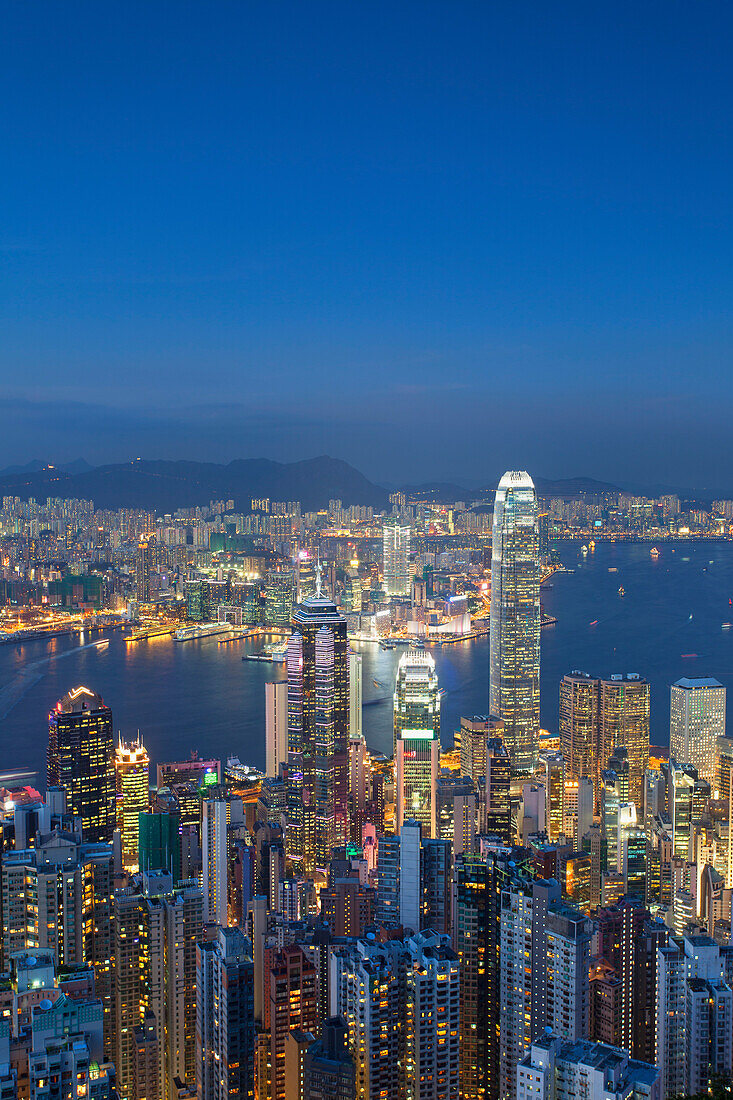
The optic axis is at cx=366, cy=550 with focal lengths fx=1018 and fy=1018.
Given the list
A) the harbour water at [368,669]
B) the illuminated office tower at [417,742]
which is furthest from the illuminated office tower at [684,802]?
the harbour water at [368,669]

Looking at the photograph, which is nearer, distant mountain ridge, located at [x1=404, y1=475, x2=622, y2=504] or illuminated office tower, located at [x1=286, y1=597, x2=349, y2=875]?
illuminated office tower, located at [x1=286, y1=597, x2=349, y2=875]

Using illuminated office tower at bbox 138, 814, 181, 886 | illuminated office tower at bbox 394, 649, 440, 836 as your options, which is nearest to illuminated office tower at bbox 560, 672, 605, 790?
illuminated office tower at bbox 394, 649, 440, 836

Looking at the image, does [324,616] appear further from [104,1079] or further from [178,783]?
[104,1079]

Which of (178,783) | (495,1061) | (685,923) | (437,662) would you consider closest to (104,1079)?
(495,1061)

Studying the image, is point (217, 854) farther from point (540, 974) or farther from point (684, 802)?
point (684, 802)

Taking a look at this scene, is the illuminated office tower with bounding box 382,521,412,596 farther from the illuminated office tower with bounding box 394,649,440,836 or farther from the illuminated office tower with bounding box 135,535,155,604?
the illuminated office tower with bounding box 394,649,440,836

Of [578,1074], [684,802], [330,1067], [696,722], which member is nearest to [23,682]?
[696,722]
